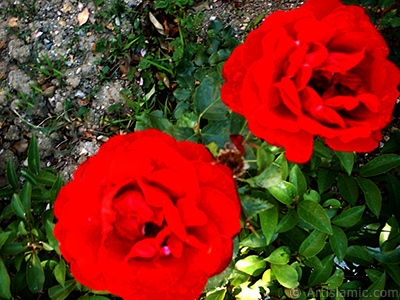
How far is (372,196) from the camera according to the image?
1.10 m

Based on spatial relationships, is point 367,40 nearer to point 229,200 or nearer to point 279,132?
point 279,132

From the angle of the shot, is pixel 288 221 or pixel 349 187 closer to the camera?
pixel 288 221

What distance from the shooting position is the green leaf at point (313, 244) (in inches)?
41.1

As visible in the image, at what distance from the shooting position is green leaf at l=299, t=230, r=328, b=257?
1045 mm

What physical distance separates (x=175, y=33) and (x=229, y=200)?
4.64 feet

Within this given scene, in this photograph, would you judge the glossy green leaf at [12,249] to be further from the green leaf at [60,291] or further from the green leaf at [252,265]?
the green leaf at [252,265]

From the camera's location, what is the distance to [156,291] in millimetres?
645

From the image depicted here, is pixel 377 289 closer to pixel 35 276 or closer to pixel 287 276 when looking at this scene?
pixel 287 276

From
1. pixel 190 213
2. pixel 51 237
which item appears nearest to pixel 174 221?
pixel 190 213

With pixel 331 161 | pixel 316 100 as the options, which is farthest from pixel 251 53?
pixel 331 161

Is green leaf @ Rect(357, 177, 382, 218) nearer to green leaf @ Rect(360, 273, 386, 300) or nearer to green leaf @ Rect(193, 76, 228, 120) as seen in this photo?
green leaf @ Rect(360, 273, 386, 300)

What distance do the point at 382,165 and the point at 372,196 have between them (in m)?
0.09

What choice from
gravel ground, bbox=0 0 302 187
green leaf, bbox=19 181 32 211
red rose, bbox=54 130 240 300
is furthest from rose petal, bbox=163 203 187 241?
gravel ground, bbox=0 0 302 187

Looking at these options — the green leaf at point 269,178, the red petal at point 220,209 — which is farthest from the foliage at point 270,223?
the red petal at point 220,209
